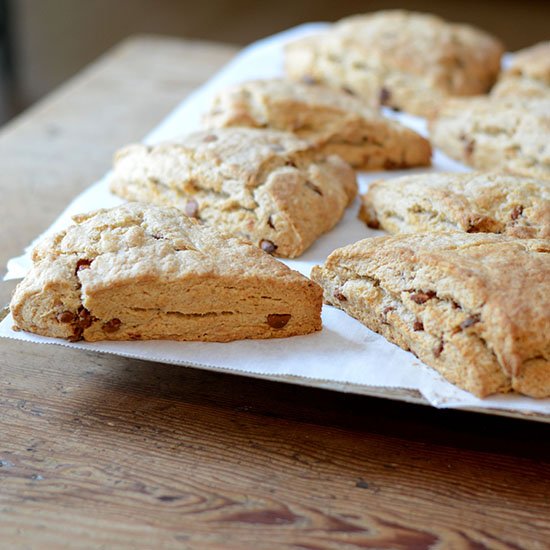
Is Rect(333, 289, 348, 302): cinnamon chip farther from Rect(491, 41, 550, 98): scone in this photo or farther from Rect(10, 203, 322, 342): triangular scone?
Rect(491, 41, 550, 98): scone

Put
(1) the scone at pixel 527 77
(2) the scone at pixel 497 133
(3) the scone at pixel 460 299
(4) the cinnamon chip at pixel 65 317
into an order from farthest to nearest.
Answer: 1. (1) the scone at pixel 527 77
2. (2) the scone at pixel 497 133
3. (4) the cinnamon chip at pixel 65 317
4. (3) the scone at pixel 460 299

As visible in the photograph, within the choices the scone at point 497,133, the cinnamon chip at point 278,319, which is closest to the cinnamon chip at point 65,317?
the cinnamon chip at point 278,319

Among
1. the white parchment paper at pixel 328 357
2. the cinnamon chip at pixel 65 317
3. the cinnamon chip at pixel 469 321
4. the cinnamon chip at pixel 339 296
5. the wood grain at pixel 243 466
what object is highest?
the cinnamon chip at pixel 469 321

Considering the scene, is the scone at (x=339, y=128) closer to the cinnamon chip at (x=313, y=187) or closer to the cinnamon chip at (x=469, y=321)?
the cinnamon chip at (x=313, y=187)

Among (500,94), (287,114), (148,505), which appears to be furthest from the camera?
(500,94)

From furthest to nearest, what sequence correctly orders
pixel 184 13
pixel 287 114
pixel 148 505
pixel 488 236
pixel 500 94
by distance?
pixel 184 13 < pixel 500 94 < pixel 287 114 < pixel 488 236 < pixel 148 505

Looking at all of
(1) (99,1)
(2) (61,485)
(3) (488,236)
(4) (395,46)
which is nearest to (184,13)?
(1) (99,1)

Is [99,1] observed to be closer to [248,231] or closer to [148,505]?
[248,231]

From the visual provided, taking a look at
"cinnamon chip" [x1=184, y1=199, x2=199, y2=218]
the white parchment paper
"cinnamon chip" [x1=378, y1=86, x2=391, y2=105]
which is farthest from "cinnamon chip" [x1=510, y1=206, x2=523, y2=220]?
"cinnamon chip" [x1=378, y1=86, x2=391, y2=105]
